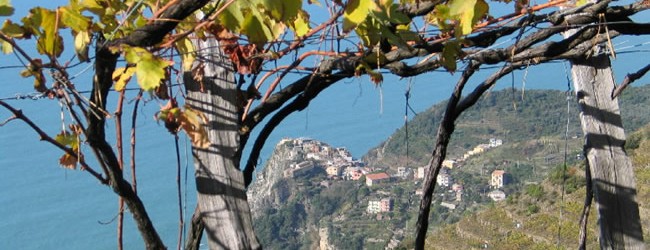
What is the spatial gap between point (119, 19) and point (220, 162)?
0.33 meters

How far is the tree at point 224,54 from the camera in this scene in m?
1.15

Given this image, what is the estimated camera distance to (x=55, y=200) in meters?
41.9

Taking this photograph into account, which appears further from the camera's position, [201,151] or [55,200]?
[55,200]

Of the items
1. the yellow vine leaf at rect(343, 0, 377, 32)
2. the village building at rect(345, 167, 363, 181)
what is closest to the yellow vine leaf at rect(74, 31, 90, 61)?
the yellow vine leaf at rect(343, 0, 377, 32)

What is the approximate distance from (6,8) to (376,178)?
3349cm

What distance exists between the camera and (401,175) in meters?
34.9

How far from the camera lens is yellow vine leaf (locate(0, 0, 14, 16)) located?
1.10 metres

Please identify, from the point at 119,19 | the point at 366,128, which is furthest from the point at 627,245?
the point at 366,128

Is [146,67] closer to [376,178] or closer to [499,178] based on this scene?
[499,178]

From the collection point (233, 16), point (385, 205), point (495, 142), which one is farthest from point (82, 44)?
point (495, 142)

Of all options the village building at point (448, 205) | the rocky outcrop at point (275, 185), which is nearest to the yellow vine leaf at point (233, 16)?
the village building at point (448, 205)

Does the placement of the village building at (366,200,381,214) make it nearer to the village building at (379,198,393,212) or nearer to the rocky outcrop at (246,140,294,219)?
the village building at (379,198,393,212)

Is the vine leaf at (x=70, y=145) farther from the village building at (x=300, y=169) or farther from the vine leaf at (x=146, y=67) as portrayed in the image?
the village building at (x=300, y=169)

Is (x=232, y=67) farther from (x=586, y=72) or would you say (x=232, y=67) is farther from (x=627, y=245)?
(x=627, y=245)
